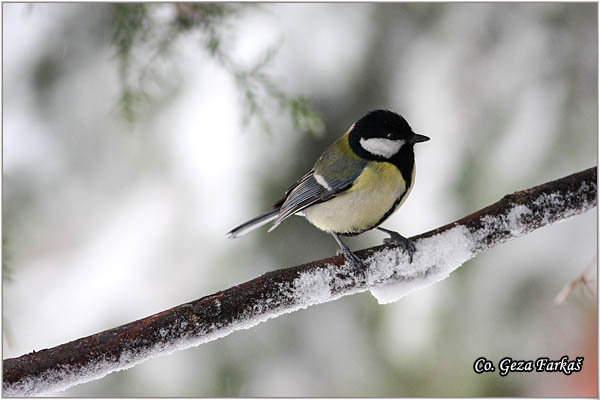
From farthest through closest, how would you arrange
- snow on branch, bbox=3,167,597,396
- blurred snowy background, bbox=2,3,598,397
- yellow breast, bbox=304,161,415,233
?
blurred snowy background, bbox=2,3,598,397 < yellow breast, bbox=304,161,415,233 < snow on branch, bbox=3,167,597,396

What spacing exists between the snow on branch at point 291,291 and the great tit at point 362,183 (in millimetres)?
83

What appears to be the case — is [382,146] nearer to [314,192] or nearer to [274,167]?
[314,192]

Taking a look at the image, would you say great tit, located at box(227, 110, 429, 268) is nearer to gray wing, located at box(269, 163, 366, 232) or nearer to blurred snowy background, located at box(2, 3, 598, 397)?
gray wing, located at box(269, 163, 366, 232)

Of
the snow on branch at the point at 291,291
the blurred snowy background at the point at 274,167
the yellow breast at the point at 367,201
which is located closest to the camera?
the snow on branch at the point at 291,291

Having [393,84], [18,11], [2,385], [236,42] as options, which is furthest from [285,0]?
[2,385]

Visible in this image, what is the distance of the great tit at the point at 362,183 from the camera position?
0.86m

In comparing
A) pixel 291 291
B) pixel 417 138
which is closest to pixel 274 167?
pixel 417 138

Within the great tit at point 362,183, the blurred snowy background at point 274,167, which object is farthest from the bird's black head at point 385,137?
the blurred snowy background at point 274,167

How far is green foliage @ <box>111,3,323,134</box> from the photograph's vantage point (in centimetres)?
93

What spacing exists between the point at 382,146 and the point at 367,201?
11 cm

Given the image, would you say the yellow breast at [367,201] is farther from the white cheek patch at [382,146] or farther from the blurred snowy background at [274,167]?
the blurred snowy background at [274,167]

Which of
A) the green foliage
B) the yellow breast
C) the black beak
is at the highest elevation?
the green foliage

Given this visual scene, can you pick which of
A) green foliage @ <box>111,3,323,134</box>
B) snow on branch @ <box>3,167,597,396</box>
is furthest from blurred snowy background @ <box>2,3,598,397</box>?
snow on branch @ <box>3,167,597,396</box>

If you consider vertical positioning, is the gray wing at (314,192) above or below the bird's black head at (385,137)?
below
